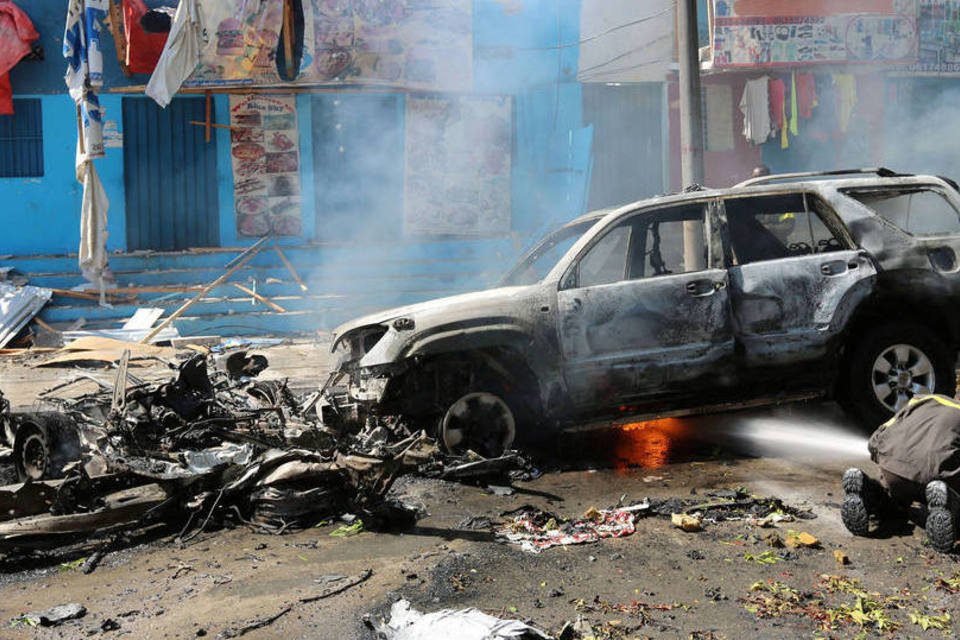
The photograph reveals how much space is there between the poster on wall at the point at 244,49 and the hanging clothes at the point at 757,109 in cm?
799

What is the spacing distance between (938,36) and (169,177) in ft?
45.3

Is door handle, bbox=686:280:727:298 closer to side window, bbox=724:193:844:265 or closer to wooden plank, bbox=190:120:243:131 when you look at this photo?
side window, bbox=724:193:844:265

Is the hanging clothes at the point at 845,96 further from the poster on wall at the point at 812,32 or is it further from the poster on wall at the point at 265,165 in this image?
the poster on wall at the point at 265,165

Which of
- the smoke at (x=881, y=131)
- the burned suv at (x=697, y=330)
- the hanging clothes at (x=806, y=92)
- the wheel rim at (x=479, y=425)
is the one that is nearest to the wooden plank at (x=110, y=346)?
the burned suv at (x=697, y=330)

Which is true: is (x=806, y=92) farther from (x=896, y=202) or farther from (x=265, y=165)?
(x=265, y=165)

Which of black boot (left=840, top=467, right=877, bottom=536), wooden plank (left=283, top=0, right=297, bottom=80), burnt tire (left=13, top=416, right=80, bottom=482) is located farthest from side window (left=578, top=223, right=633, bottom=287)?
wooden plank (left=283, top=0, right=297, bottom=80)

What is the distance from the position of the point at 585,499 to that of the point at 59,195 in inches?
469

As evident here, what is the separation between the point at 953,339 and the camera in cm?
647

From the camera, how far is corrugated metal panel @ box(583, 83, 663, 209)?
51.4 feet

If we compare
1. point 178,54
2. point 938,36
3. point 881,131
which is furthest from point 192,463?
point 938,36

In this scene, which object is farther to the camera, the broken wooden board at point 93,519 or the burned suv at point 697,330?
the burned suv at point 697,330

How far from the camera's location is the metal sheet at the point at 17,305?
12.4m

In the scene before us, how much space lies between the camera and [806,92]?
15.5 metres

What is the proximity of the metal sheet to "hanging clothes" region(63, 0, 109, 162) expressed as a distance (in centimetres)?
235
